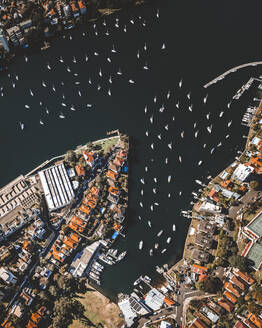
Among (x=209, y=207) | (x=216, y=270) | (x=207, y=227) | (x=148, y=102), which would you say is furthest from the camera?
(x=148, y=102)

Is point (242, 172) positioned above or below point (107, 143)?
below

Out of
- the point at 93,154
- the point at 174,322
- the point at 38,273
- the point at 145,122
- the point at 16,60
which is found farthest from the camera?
the point at 16,60

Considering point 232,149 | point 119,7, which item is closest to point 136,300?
point 232,149

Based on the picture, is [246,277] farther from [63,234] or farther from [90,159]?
[90,159]

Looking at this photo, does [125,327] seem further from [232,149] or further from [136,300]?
[232,149]

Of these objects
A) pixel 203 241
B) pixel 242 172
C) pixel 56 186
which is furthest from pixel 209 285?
pixel 56 186

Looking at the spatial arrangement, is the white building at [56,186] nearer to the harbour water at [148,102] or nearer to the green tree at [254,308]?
the harbour water at [148,102]
